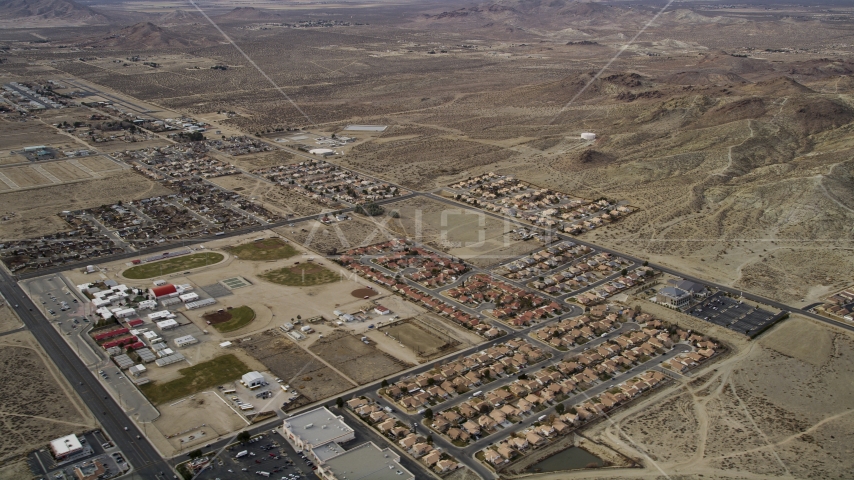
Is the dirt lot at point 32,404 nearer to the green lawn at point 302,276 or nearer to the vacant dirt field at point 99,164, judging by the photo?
the green lawn at point 302,276

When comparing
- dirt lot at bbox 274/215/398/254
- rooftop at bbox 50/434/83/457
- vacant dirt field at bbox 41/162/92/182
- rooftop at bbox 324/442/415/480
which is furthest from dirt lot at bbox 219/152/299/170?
rooftop at bbox 324/442/415/480

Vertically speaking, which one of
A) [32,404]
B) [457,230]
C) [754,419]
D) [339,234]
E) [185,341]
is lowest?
[32,404]

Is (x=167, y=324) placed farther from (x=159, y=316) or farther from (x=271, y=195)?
(x=271, y=195)

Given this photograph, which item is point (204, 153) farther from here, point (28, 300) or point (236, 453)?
point (236, 453)

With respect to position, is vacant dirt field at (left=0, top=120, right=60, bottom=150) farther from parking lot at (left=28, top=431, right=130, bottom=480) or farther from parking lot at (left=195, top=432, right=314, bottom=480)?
parking lot at (left=195, top=432, right=314, bottom=480)

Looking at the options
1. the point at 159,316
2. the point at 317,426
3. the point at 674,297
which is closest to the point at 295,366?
→ the point at 317,426

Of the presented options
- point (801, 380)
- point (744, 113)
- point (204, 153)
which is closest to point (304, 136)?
point (204, 153)
